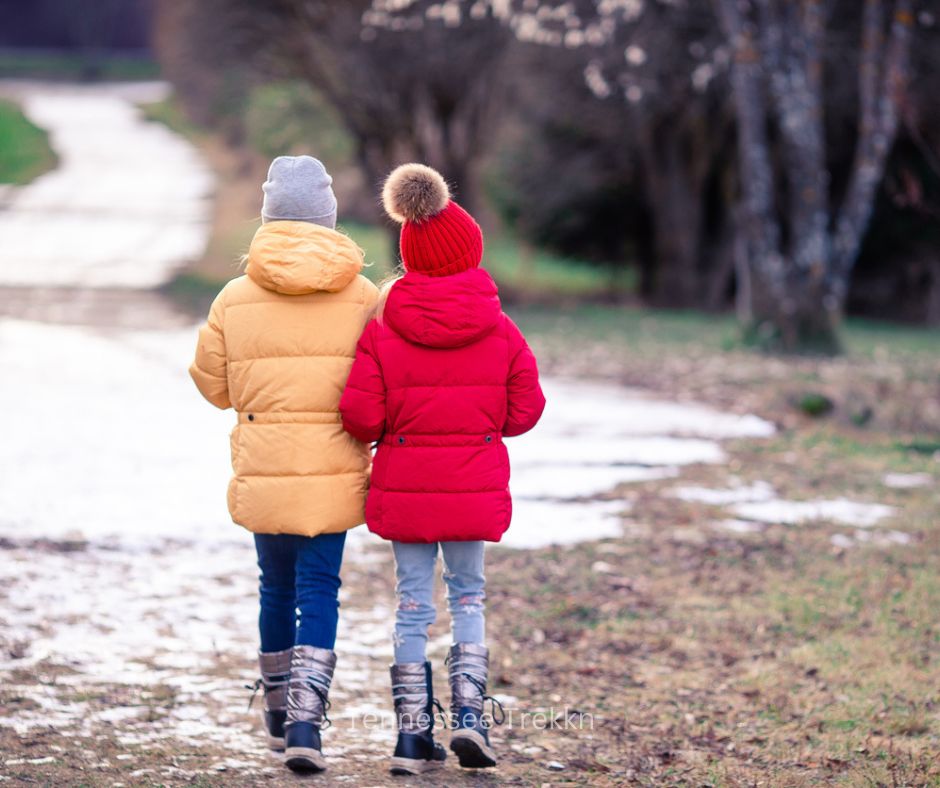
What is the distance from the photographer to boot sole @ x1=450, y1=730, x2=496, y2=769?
4.04m

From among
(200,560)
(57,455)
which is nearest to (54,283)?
(57,455)

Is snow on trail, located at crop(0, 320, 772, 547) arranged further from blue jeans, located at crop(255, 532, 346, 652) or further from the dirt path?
blue jeans, located at crop(255, 532, 346, 652)

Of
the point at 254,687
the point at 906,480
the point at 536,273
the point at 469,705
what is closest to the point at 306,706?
the point at 469,705

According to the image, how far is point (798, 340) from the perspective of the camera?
1517 centimetres

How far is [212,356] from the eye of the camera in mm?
4133

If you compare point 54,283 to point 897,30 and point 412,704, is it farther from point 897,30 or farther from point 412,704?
point 412,704

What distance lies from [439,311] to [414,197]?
0.34 meters

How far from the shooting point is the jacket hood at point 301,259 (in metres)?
4.02

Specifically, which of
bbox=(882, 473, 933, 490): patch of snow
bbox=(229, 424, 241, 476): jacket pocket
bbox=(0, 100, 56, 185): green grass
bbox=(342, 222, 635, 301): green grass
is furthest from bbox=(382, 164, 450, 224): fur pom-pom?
bbox=(0, 100, 56, 185): green grass

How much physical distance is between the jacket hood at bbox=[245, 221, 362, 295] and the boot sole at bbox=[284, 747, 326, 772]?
1323 millimetres

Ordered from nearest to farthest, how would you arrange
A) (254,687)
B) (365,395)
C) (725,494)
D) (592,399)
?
1. (365,395)
2. (254,687)
3. (725,494)
4. (592,399)

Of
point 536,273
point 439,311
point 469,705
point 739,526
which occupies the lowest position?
point 536,273

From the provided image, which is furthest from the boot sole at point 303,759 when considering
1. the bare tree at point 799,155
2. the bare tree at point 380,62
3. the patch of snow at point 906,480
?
the bare tree at point 380,62

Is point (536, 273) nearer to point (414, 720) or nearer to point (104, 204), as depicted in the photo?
point (104, 204)
